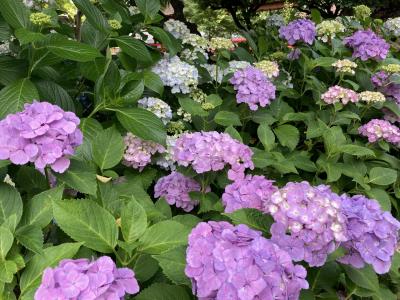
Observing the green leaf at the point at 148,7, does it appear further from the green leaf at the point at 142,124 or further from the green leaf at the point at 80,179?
the green leaf at the point at 80,179

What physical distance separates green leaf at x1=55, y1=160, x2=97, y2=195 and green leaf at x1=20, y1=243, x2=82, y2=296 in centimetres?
19

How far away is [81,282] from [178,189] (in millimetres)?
818

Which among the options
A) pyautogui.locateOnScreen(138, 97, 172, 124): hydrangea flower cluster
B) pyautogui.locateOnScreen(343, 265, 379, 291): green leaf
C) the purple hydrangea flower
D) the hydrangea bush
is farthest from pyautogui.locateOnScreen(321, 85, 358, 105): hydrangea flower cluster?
pyautogui.locateOnScreen(343, 265, 379, 291): green leaf

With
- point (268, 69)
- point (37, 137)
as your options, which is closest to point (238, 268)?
point (37, 137)

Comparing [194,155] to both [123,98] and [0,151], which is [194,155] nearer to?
[123,98]

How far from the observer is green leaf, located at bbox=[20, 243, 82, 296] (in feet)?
3.21

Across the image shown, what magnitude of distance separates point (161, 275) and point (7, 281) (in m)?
0.37

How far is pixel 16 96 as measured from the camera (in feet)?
4.93

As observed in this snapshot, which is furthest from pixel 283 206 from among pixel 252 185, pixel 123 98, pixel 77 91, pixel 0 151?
pixel 77 91

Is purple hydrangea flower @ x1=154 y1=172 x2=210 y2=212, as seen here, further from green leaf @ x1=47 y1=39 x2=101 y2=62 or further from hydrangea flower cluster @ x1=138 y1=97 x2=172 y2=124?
green leaf @ x1=47 y1=39 x2=101 y2=62

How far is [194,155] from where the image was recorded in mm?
1502

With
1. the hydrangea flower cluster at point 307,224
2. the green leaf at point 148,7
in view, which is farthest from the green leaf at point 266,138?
the hydrangea flower cluster at point 307,224

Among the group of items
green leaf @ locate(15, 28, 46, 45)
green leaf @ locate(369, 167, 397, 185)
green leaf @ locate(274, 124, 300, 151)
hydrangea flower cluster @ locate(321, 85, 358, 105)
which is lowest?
green leaf @ locate(369, 167, 397, 185)

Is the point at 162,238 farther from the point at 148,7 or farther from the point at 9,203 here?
the point at 148,7
